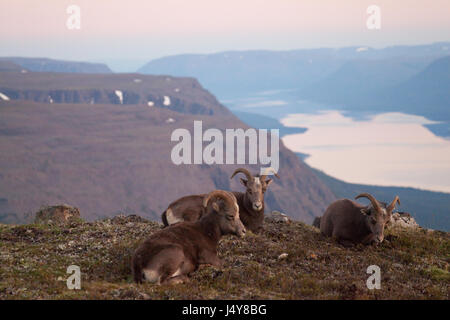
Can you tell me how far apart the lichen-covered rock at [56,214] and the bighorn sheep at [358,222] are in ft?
32.5

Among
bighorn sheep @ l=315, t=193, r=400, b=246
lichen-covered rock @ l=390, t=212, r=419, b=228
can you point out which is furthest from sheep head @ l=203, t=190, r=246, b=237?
lichen-covered rock @ l=390, t=212, r=419, b=228

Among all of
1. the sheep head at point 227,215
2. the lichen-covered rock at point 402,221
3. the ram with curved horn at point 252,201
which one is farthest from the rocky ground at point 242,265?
the lichen-covered rock at point 402,221

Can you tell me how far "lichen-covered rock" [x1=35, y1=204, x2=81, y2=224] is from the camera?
72.0 feet

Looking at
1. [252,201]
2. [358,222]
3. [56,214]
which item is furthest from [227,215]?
[56,214]

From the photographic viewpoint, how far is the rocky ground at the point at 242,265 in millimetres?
12008

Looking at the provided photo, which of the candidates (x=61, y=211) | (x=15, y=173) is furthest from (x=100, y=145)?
(x=61, y=211)

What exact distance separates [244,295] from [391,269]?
5.07m

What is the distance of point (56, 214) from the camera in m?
22.2

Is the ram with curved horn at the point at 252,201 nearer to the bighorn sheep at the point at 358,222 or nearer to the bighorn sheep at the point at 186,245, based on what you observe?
the bighorn sheep at the point at 358,222

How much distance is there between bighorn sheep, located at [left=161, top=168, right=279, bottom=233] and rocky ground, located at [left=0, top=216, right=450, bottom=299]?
0.68 meters

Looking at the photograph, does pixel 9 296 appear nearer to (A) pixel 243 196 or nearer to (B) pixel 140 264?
(B) pixel 140 264

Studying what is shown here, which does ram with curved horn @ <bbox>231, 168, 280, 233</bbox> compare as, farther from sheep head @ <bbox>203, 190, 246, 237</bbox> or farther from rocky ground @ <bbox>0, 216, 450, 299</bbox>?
sheep head @ <bbox>203, 190, 246, 237</bbox>

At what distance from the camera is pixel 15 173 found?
164 m

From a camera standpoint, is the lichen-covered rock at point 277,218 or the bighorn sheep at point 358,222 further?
the lichen-covered rock at point 277,218
